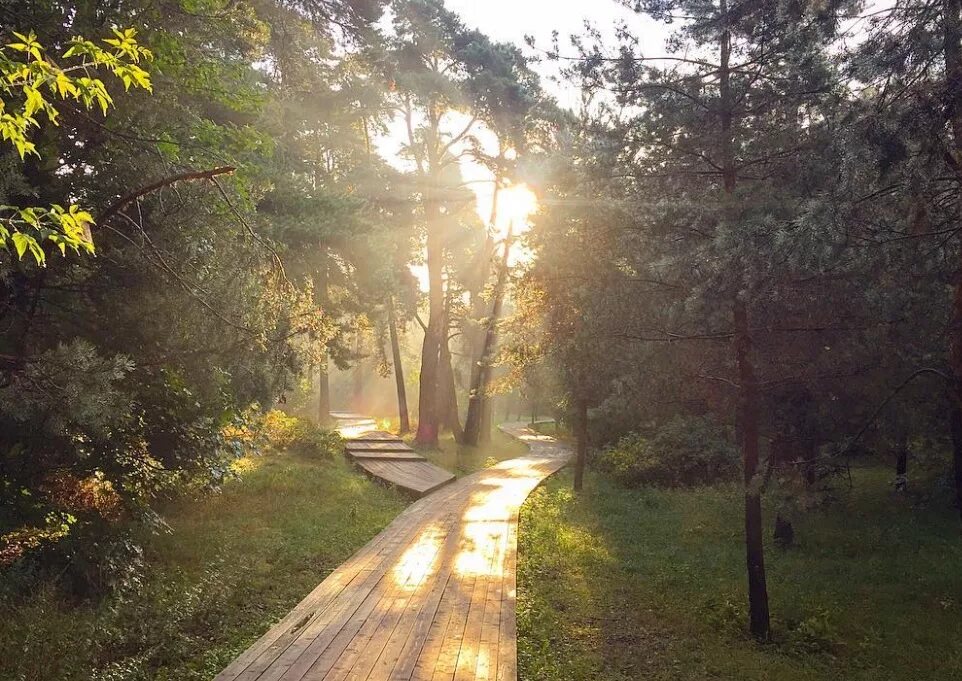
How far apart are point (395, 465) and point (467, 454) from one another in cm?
809

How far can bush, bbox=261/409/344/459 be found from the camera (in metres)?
20.8

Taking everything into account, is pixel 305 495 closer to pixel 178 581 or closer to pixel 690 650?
pixel 178 581

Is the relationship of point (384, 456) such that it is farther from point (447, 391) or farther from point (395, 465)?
point (447, 391)

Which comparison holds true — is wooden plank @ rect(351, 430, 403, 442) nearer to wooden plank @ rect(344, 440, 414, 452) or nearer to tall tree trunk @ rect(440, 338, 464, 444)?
wooden plank @ rect(344, 440, 414, 452)

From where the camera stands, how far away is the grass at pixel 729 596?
7.73 metres

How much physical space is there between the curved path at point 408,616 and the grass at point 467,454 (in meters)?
11.9

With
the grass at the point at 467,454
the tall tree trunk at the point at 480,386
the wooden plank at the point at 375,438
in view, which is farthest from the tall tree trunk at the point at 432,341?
the wooden plank at the point at 375,438

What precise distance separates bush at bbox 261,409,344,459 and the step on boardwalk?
727mm

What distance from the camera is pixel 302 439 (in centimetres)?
2139

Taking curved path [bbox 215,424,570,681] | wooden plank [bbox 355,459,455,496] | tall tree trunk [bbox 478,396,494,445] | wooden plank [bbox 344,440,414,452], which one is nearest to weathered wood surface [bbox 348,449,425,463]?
wooden plank [bbox 344,440,414,452]

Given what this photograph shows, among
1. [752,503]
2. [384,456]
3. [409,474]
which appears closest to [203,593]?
[752,503]

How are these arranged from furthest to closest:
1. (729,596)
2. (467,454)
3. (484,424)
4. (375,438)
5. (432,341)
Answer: (484,424) < (432,341) < (467,454) < (375,438) < (729,596)

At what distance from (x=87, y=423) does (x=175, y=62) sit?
4080mm

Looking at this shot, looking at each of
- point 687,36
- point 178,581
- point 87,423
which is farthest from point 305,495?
point 687,36
